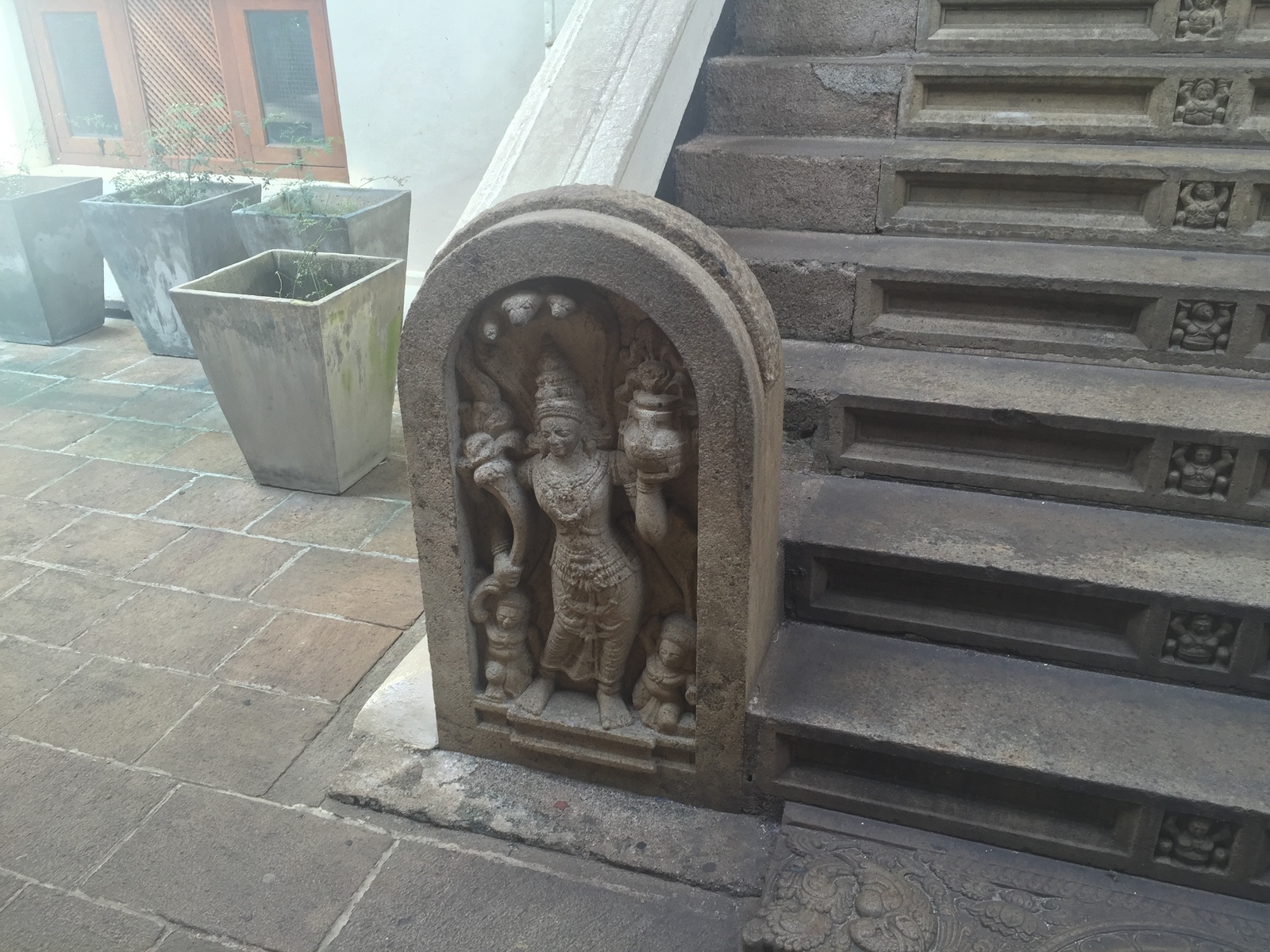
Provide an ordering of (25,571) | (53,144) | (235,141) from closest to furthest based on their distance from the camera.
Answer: (25,571), (235,141), (53,144)

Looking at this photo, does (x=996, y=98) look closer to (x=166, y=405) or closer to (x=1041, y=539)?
(x=1041, y=539)

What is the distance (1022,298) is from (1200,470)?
617 millimetres

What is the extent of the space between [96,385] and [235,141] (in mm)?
1659

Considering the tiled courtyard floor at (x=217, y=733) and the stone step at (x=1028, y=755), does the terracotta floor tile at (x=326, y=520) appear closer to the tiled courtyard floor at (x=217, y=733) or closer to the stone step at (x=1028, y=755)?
the tiled courtyard floor at (x=217, y=733)

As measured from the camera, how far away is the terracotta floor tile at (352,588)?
3.10 metres

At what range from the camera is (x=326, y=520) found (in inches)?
144

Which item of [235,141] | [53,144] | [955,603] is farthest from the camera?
[53,144]

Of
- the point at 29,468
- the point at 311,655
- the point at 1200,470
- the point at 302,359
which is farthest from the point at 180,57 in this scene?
the point at 1200,470

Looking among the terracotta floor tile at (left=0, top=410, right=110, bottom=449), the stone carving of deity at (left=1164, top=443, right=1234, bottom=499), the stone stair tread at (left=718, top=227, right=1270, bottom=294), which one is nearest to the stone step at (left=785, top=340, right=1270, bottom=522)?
the stone carving of deity at (left=1164, top=443, right=1234, bottom=499)

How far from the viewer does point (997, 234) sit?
2812mm

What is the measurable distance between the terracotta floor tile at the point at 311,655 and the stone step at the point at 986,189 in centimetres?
159

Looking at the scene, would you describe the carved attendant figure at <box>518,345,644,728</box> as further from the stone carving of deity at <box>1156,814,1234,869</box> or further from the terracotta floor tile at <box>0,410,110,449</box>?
the terracotta floor tile at <box>0,410,110,449</box>

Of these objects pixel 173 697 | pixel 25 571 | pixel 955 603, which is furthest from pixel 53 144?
pixel 955 603

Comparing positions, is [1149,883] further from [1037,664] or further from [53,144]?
[53,144]
